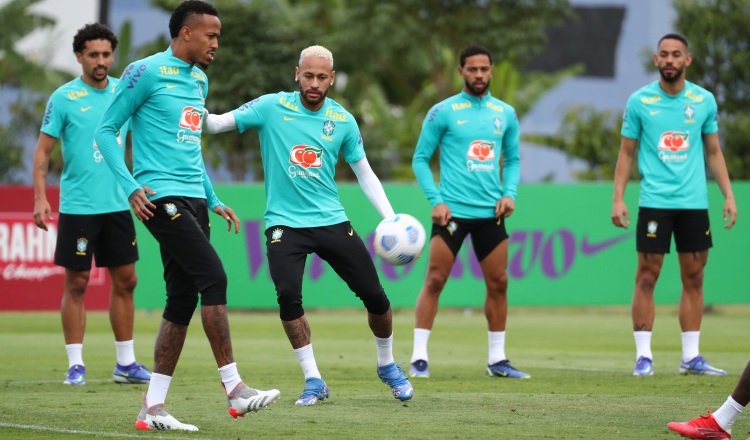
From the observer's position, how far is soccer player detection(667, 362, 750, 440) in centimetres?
647

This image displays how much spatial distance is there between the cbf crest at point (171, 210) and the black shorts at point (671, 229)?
4822 mm

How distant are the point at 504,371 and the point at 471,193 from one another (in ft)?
4.89

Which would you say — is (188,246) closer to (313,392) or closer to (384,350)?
(313,392)

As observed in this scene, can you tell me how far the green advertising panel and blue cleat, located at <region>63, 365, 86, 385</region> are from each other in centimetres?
875

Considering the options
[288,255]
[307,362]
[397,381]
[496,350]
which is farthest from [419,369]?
[288,255]

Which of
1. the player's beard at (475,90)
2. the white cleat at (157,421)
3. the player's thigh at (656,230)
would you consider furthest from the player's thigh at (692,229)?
the white cleat at (157,421)

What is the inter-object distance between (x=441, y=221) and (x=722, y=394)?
2.67m

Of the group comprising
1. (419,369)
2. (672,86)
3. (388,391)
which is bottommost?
(419,369)

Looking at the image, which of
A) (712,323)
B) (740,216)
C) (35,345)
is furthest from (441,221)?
(740,216)

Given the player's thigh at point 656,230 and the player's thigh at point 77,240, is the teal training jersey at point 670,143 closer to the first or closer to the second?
the player's thigh at point 656,230

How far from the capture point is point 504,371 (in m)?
10.4

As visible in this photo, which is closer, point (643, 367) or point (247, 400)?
point (247, 400)

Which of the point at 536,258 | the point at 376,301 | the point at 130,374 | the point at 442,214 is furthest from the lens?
the point at 536,258

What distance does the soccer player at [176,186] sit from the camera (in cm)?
715
